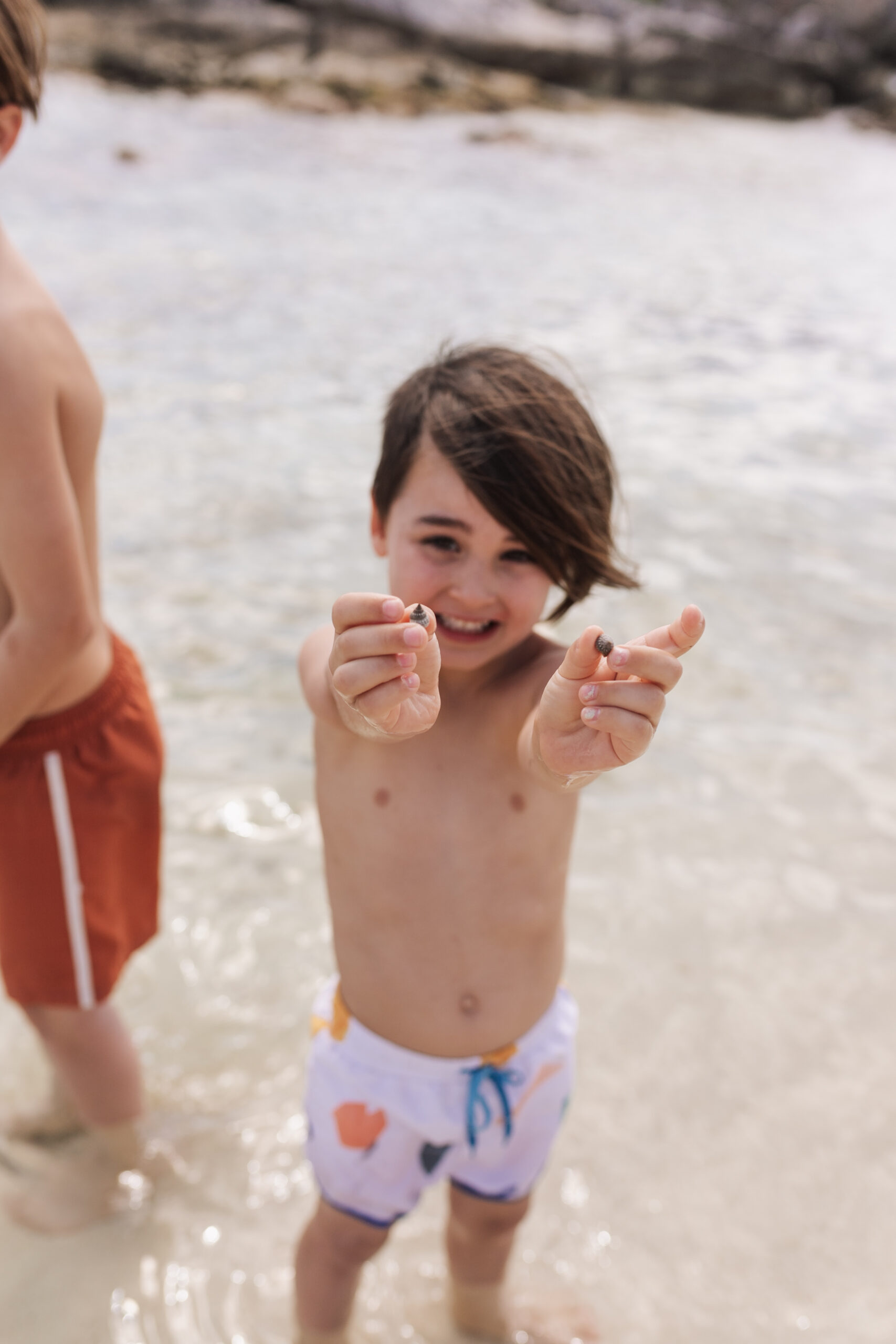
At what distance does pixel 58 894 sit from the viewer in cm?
174

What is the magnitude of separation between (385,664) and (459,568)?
0.33 m

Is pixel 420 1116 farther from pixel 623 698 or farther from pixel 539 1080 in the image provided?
pixel 623 698

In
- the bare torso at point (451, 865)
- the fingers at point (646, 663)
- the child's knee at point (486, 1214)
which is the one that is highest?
the fingers at point (646, 663)

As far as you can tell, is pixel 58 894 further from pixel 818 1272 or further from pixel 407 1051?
pixel 818 1272

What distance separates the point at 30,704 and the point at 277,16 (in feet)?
84.5

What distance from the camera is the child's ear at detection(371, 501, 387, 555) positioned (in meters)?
1.52

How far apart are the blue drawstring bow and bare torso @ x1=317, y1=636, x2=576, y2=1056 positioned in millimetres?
37

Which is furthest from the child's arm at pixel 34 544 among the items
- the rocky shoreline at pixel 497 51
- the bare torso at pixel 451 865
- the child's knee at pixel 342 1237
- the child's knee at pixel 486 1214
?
the rocky shoreline at pixel 497 51

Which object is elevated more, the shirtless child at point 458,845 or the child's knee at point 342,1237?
the shirtless child at point 458,845

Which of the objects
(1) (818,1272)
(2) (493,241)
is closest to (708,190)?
(2) (493,241)

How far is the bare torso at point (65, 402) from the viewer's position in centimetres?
145

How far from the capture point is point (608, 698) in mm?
1104

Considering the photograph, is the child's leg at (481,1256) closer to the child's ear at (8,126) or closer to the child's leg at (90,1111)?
the child's leg at (90,1111)

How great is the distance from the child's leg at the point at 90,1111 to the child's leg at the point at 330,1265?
469 mm
